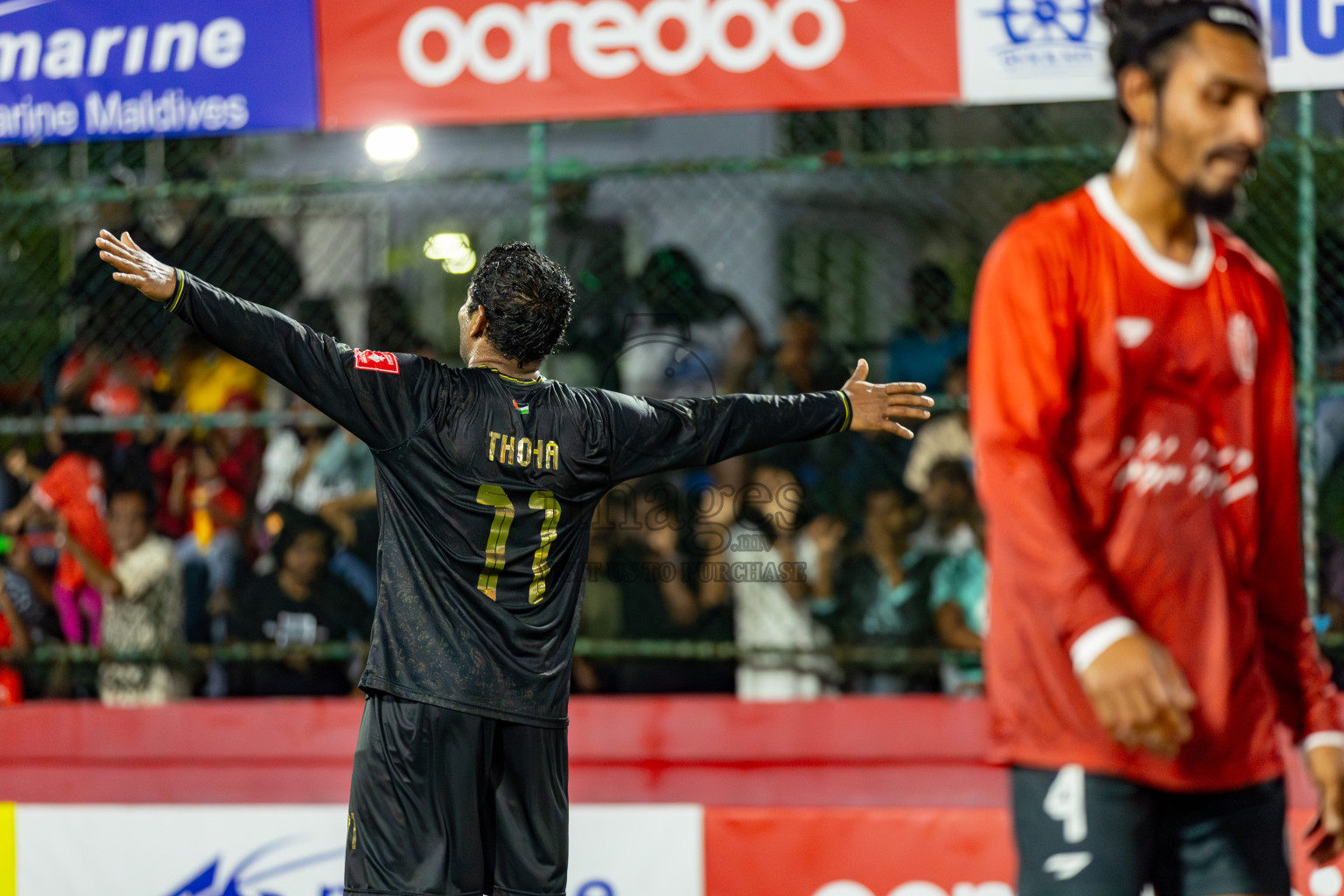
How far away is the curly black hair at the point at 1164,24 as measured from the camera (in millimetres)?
1986

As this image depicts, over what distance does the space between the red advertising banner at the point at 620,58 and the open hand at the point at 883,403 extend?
1886 millimetres

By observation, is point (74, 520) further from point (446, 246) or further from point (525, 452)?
point (525, 452)

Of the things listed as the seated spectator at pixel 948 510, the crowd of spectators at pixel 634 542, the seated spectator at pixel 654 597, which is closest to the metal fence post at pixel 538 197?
the crowd of spectators at pixel 634 542

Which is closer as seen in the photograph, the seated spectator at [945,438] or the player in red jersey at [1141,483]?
the player in red jersey at [1141,483]

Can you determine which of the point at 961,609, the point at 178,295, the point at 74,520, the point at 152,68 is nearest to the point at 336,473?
the point at 74,520

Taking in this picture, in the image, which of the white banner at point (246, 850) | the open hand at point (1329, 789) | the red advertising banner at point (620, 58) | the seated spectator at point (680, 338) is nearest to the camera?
the open hand at point (1329, 789)

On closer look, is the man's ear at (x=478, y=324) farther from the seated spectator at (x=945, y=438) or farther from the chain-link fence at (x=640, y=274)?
the seated spectator at (x=945, y=438)

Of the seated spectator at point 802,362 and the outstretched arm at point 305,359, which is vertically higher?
the seated spectator at point 802,362

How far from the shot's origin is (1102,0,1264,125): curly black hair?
199cm

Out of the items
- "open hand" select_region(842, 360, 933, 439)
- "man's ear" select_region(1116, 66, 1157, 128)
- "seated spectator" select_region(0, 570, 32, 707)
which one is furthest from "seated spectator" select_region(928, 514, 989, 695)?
"seated spectator" select_region(0, 570, 32, 707)

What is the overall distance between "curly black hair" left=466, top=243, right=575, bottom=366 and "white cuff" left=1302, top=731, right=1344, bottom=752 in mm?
1876

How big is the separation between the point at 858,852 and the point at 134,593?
143 inches

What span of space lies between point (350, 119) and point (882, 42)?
6.62 ft

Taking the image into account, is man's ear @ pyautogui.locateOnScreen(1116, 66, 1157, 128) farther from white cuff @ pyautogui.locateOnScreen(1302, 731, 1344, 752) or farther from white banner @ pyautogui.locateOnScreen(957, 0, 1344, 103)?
white banner @ pyautogui.locateOnScreen(957, 0, 1344, 103)
